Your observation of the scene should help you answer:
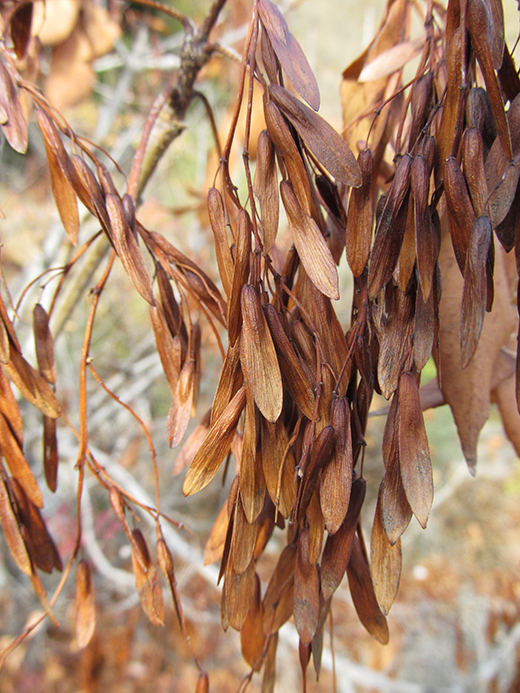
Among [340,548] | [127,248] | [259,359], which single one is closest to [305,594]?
[340,548]

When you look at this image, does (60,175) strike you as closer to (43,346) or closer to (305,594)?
(43,346)

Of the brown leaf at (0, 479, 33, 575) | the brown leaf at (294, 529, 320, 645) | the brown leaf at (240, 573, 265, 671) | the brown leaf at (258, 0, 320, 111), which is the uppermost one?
the brown leaf at (258, 0, 320, 111)

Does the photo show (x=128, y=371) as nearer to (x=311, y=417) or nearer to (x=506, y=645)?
(x=311, y=417)

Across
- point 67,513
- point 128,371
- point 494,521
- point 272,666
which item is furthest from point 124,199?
Answer: point 494,521

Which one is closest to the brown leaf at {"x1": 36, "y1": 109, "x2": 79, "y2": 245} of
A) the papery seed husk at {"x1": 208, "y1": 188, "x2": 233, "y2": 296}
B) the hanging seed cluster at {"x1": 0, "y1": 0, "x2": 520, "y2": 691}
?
the hanging seed cluster at {"x1": 0, "y1": 0, "x2": 520, "y2": 691}

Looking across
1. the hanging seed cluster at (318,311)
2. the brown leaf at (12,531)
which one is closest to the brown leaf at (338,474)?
the hanging seed cluster at (318,311)

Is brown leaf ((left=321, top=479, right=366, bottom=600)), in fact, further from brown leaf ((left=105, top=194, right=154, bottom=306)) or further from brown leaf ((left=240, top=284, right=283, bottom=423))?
brown leaf ((left=105, top=194, right=154, bottom=306))
